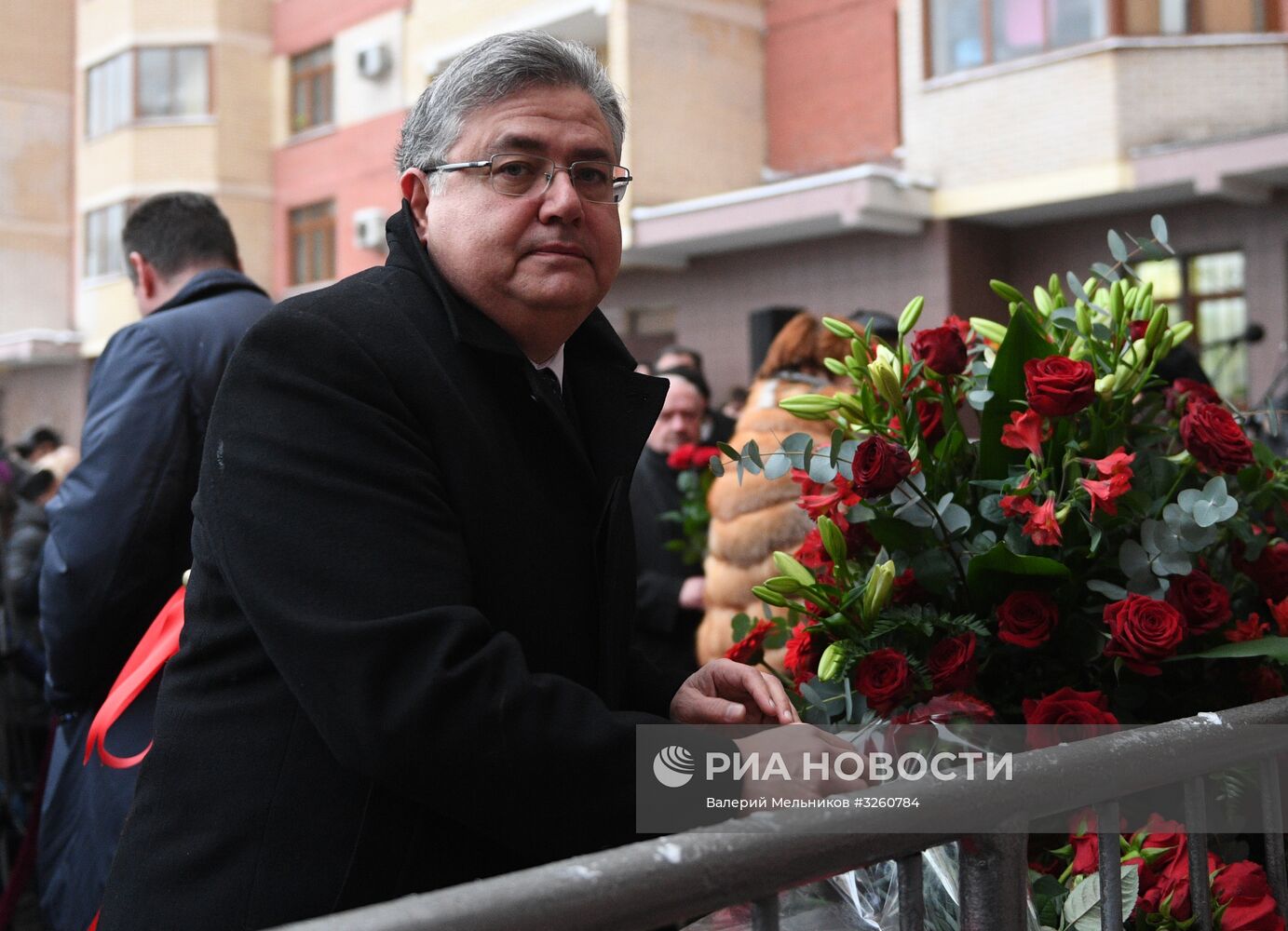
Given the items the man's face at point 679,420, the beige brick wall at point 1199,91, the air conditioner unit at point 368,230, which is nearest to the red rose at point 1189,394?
A: the man's face at point 679,420

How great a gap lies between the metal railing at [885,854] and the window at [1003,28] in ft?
39.0

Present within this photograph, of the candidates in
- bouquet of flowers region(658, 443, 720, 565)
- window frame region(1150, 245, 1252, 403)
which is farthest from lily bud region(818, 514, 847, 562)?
window frame region(1150, 245, 1252, 403)

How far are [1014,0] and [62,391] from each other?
18538mm

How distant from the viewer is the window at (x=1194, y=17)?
12.1 metres

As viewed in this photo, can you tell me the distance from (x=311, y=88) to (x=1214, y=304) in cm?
1437

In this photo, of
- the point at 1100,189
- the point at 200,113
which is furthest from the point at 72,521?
the point at 200,113

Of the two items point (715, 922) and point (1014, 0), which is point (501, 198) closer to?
point (715, 922)

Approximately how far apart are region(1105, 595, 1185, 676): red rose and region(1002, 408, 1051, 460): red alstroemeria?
249 millimetres

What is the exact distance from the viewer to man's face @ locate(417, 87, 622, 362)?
5.36 feet

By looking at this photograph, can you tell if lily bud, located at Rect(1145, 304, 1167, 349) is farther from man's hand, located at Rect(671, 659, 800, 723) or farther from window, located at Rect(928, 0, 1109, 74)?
window, located at Rect(928, 0, 1109, 74)

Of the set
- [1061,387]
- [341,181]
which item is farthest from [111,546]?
[341,181]

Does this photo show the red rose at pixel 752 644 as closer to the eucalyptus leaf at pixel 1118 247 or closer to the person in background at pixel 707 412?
the eucalyptus leaf at pixel 1118 247

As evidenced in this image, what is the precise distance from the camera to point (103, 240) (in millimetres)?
23156

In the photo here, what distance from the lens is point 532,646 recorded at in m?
1.59
